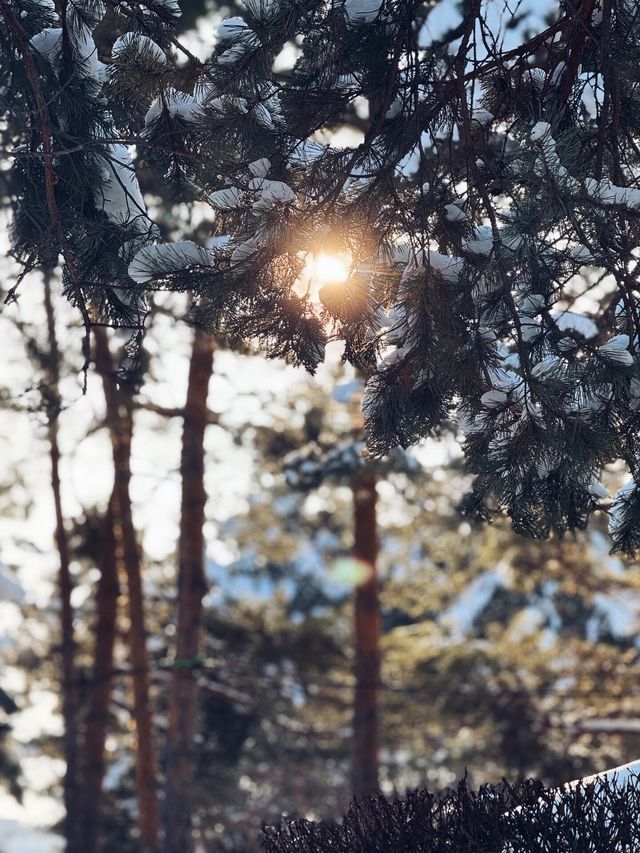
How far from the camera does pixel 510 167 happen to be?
4.79m

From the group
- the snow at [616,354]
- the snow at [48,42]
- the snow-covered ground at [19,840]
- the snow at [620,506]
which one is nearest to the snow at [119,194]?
the snow at [48,42]

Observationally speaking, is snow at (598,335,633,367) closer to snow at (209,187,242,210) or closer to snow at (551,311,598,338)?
snow at (551,311,598,338)

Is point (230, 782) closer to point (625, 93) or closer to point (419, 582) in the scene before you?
point (419, 582)

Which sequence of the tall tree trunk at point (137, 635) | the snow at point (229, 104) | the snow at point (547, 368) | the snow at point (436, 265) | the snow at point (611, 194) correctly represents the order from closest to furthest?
the snow at point (611, 194), the snow at point (547, 368), the snow at point (436, 265), the snow at point (229, 104), the tall tree trunk at point (137, 635)

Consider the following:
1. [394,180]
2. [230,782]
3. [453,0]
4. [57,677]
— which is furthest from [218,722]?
[394,180]

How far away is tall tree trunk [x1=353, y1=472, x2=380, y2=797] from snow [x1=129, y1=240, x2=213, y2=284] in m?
9.26

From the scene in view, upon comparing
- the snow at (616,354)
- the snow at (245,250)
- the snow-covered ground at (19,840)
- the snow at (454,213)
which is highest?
the snow-covered ground at (19,840)

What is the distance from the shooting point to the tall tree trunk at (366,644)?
1423 centimetres

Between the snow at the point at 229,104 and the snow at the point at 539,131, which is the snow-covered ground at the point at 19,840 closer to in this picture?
the snow at the point at 229,104

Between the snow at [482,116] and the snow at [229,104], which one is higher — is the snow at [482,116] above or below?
above

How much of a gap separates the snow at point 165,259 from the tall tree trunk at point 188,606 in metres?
6.30

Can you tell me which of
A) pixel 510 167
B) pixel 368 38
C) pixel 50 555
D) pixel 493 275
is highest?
pixel 50 555

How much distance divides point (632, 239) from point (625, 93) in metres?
0.99

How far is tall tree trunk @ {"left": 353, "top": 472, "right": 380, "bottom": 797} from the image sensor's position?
560 inches
